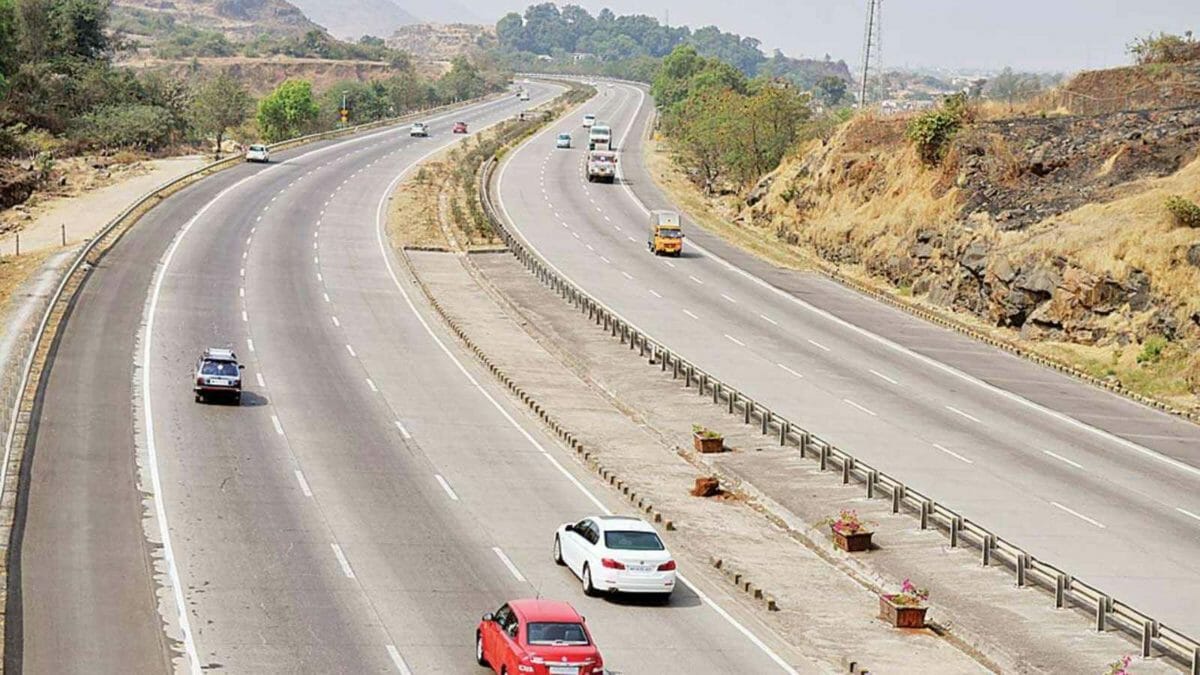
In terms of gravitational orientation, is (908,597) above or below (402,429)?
above

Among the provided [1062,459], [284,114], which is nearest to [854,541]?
[1062,459]

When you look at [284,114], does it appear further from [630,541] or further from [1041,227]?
[630,541]

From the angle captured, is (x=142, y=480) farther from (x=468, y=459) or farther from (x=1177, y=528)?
(x=1177, y=528)

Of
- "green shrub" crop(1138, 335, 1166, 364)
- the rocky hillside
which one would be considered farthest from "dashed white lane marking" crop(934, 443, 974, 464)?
"green shrub" crop(1138, 335, 1166, 364)

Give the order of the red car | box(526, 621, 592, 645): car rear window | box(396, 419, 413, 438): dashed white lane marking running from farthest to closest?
Result: box(396, 419, 413, 438): dashed white lane marking < box(526, 621, 592, 645): car rear window < the red car

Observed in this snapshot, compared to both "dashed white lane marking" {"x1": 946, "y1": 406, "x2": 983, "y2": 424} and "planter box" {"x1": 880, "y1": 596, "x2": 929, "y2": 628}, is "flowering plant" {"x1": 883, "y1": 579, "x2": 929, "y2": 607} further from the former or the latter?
"dashed white lane marking" {"x1": 946, "y1": 406, "x2": 983, "y2": 424}

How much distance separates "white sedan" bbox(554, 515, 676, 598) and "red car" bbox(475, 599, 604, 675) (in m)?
5.06

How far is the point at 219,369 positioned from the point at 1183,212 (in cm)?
4063

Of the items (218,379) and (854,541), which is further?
(218,379)

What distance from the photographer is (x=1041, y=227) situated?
74.1m

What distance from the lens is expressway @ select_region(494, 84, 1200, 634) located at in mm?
39094

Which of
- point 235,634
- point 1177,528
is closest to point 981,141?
point 1177,528

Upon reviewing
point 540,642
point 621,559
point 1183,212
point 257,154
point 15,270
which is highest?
point 1183,212

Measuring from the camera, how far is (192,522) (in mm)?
35188
